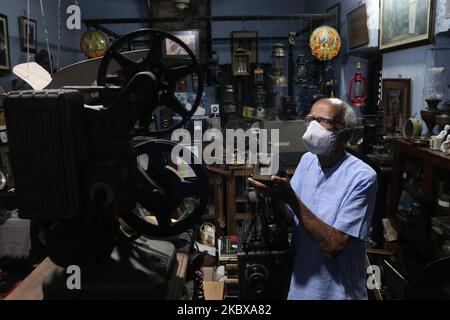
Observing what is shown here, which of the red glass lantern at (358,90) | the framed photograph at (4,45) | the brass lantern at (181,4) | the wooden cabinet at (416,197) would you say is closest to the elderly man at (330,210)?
the wooden cabinet at (416,197)

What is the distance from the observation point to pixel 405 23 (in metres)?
2.87

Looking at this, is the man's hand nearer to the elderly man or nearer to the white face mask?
the elderly man

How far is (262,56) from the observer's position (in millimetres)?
5715

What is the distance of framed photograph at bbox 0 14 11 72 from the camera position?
343 cm

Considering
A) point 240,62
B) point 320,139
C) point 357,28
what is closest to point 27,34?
point 240,62

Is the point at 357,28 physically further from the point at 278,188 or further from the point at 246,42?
the point at 278,188

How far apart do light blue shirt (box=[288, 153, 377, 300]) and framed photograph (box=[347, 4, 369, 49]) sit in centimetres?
249

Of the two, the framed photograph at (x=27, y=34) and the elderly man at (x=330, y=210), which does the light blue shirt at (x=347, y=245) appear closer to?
the elderly man at (x=330, y=210)

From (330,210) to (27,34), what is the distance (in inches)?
145

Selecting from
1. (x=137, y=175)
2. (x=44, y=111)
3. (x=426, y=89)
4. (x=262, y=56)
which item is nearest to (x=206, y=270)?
(x=426, y=89)

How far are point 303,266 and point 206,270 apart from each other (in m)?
2.16

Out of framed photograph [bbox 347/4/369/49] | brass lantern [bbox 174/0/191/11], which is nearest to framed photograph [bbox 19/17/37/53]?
brass lantern [bbox 174/0/191/11]
